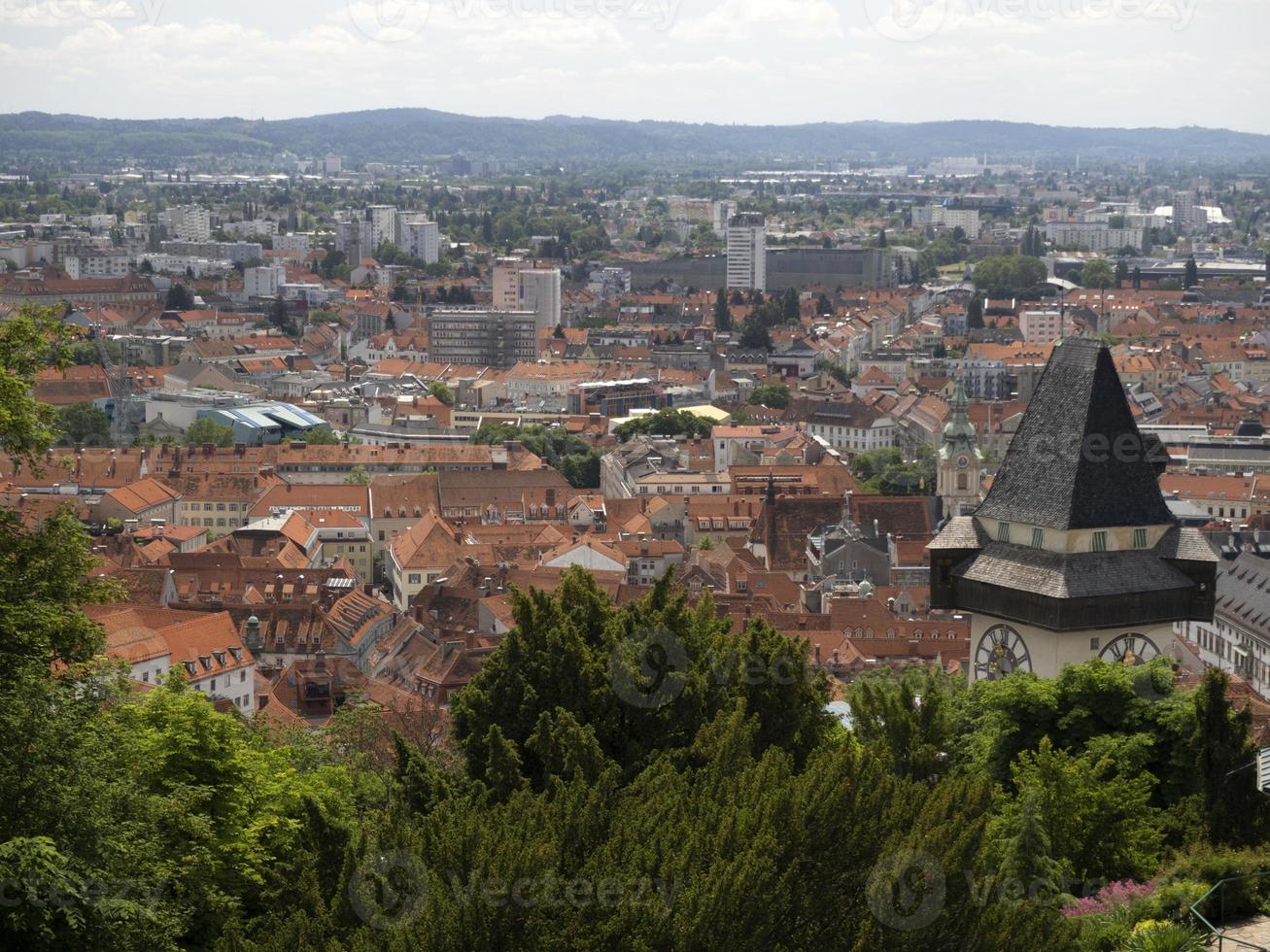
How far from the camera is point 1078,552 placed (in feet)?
85.4

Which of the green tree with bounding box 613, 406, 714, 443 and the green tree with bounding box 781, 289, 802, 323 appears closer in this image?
the green tree with bounding box 613, 406, 714, 443

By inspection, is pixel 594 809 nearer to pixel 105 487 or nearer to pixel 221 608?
pixel 221 608

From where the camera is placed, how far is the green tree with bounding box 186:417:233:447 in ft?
323

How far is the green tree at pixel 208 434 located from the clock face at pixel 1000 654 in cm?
7329

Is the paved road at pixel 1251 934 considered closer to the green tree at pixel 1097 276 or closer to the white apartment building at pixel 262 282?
the white apartment building at pixel 262 282

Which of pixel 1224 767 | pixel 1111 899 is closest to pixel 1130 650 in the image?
pixel 1224 767

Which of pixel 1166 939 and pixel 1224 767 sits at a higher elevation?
pixel 1166 939

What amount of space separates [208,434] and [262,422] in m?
4.58

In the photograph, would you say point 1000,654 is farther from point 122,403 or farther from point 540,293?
point 540,293

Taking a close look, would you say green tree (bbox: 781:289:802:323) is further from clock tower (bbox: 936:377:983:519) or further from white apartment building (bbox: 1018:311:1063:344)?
clock tower (bbox: 936:377:983:519)

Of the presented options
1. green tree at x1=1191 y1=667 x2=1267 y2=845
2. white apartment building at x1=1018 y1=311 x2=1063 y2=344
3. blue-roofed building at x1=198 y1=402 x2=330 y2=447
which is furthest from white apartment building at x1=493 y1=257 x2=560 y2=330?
green tree at x1=1191 y1=667 x2=1267 y2=845

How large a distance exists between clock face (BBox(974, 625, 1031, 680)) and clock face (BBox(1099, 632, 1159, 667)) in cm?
95

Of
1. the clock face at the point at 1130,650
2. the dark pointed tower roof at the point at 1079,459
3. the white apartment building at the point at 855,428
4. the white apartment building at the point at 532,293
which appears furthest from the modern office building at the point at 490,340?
the clock face at the point at 1130,650

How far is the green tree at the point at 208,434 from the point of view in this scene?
98500 mm
